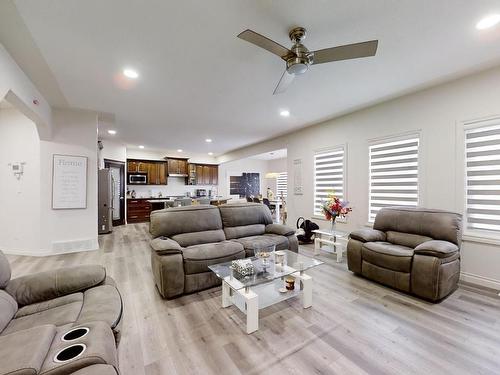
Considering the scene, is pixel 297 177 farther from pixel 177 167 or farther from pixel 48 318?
pixel 177 167

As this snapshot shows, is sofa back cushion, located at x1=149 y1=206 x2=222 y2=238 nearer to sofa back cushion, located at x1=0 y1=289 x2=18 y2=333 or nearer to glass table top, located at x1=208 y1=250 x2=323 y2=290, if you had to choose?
glass table top, located at x1=208 y1=250 x2=323 y2=290

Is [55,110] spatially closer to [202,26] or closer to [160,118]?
[160,118]

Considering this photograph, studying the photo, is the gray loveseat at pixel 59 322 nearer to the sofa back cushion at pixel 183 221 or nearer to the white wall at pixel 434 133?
the sofa back cushion at pixel 183 221

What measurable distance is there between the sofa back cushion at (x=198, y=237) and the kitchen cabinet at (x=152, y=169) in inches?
237

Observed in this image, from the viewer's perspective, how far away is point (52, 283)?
178 centimetres

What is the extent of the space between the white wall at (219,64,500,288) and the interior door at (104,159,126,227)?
21.8 ft

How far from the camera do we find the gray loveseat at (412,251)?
250cm

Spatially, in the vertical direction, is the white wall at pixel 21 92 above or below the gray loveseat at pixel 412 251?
above

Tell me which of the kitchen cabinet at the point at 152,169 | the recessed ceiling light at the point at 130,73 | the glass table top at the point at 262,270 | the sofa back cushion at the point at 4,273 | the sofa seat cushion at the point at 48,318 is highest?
the recessed ceiling light at the point at 130,73

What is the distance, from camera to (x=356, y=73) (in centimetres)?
288

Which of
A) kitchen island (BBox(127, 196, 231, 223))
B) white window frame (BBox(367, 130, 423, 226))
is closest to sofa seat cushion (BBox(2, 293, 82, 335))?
white window frame (BBox(367, 130, 423, 226))

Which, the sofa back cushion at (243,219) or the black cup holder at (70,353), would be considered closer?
the black cup holder at (70,353)

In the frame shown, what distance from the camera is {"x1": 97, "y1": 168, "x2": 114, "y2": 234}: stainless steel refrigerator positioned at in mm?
6152

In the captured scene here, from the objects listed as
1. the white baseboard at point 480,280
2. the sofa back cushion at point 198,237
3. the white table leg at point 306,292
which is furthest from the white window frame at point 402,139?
the sofa back cushion at point 198,237
